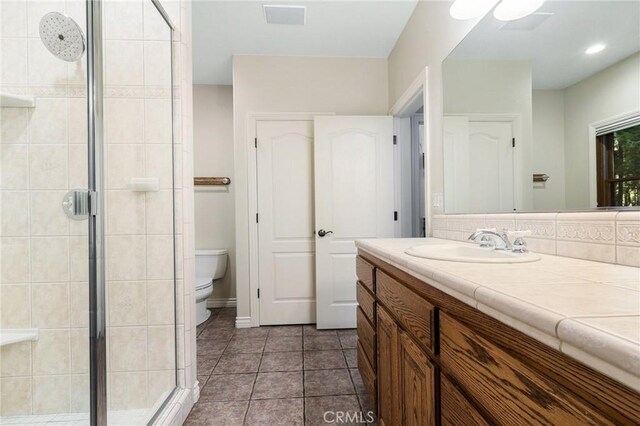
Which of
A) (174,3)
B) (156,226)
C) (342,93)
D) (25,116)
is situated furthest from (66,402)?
(342,93)

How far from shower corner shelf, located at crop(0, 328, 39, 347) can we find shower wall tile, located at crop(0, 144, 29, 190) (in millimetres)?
681

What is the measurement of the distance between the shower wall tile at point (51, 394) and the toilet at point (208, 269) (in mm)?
1368

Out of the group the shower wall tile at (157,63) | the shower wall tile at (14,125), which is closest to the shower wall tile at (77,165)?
the shower wall tile at (14,125)

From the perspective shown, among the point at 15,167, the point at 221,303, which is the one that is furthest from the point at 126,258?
the point at 221,303

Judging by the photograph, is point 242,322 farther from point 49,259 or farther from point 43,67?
point 43,67

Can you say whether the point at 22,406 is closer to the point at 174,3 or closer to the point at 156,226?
the point at 156,226

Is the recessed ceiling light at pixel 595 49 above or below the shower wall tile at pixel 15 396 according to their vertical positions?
above

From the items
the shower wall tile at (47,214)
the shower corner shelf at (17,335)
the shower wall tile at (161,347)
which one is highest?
the shower wall tile at (47,214)

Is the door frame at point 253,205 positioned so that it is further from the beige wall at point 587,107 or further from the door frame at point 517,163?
the beige wall at point 587,107

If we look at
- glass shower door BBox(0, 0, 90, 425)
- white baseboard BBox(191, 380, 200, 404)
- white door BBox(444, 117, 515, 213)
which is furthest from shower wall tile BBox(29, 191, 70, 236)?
white door BBox(444, 117, 515, 213)

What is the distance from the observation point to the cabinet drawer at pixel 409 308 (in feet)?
2.52

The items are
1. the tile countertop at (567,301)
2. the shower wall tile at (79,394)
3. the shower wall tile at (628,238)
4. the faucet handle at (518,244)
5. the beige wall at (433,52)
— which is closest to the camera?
the tile countertop at (567,301)

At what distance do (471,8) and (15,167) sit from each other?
2.30 metres

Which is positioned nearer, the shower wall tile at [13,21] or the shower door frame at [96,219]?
the shower door frame at [96,219]
